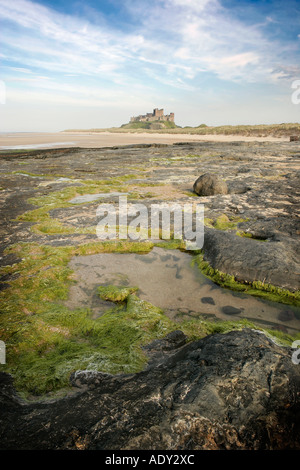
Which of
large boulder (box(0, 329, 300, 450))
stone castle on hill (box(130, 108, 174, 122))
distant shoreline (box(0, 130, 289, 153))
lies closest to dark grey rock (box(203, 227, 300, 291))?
large boulder (box(0, 329, 300, 450))

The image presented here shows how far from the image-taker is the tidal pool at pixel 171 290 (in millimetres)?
3473

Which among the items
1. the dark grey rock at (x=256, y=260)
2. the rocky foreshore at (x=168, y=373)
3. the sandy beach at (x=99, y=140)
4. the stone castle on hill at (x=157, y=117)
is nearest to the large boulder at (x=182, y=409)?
the rocky foreshore at (x=168, y=373)

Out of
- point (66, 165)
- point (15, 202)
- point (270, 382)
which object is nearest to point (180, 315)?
point (270, 382)

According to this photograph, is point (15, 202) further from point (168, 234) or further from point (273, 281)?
point (273, 281)

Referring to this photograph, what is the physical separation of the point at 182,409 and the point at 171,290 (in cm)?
249

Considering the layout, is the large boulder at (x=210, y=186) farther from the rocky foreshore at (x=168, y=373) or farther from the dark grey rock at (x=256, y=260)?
the dark grey rock at (x=256, y=260)

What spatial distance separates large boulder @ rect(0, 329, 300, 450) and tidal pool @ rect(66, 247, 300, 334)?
4.31ft

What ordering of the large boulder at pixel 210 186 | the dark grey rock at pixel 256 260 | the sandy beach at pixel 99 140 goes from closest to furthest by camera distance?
1. the dark grey rock at pixel 256 260
2. the large boulder at pixel 210 186
3. the sandy beach at pixel 99 140

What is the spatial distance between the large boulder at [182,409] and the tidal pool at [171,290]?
4.31 ft

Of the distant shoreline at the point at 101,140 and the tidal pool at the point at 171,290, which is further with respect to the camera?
the distant shoreline at the point at 101,140

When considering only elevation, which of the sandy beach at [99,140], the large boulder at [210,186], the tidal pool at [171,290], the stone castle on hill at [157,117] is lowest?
the tidal pool at [171,290]

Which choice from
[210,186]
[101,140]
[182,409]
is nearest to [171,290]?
[182,409]

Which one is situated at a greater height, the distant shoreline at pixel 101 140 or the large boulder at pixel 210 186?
the distant shoreline at pixel 101 140

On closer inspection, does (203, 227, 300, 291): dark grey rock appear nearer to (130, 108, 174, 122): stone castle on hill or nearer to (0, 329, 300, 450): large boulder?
(0, 329, 300, 450): large boulder
